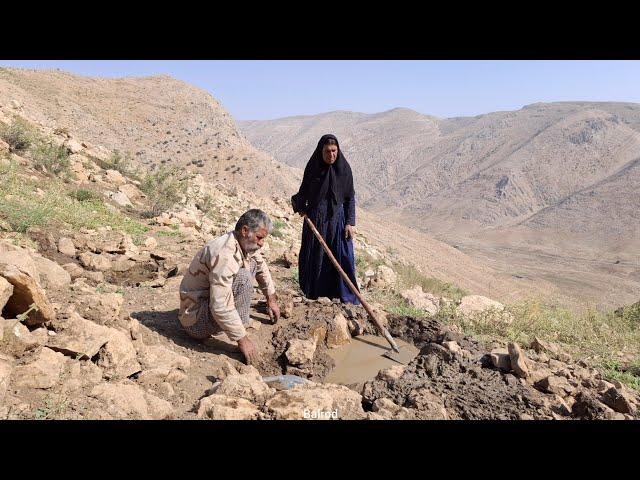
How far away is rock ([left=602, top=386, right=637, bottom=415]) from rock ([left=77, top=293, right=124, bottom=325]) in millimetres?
3070

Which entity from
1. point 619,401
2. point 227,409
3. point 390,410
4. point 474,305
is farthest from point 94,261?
point 474,305

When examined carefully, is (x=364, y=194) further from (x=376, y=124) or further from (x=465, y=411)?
(x=465, y=411)

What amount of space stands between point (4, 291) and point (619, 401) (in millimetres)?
3417

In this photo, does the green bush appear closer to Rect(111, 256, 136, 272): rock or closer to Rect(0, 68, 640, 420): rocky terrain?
Rect(0, 68, 640, 420): rocky terrain

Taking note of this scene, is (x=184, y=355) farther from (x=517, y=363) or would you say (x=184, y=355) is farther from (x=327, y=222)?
(x=517, y=363)

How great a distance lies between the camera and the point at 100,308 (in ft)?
9.59

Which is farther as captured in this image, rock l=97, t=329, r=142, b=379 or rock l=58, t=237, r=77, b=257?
rock l=58, t=237, r=77, b=257

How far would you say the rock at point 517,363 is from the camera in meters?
3.03

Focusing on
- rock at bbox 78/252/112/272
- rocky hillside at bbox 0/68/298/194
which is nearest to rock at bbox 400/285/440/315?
rock at bbox 78/252/112/272

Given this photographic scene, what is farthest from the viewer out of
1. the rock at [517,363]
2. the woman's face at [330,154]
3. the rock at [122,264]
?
the rock at [122,264]

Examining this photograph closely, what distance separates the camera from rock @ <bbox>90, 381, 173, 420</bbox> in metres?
2.18

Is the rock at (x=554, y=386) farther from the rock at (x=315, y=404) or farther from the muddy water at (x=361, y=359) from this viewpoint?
the rock at (x=315, y=404)

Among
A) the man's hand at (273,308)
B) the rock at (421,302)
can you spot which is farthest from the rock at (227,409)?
the rock at (421,302)
